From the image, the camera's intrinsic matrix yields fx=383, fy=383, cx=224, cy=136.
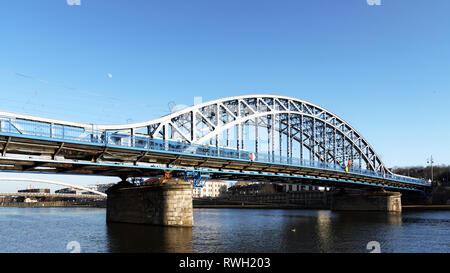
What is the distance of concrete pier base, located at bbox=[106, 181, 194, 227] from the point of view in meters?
44.3

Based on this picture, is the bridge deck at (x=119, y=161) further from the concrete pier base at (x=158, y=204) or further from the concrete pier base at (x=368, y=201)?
the concrete pier base at (x=368, y=201)

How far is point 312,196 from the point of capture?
14038cm

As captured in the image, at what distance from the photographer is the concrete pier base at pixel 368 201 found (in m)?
95.9

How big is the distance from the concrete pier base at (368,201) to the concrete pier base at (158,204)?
68095mm

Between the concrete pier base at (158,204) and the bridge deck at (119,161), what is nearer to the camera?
the bridge deck at (119,161)

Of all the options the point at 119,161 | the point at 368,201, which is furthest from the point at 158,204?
the point at 368,201

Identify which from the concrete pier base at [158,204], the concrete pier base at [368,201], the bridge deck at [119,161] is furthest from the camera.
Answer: the concrete pier base at [368,201]

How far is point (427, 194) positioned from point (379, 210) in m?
35.4

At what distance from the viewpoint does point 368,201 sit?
3935 inches

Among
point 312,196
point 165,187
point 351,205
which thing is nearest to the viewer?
point 165,187

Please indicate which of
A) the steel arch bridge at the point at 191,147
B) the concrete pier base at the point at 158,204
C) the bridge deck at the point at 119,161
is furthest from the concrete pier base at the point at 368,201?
the concrete pier base at the point at 158,204
